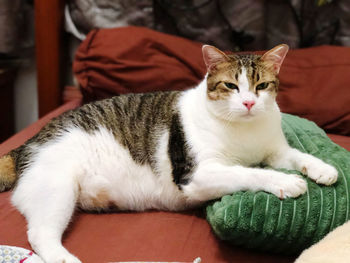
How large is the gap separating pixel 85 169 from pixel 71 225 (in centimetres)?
20

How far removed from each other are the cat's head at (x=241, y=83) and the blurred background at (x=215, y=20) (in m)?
0.88

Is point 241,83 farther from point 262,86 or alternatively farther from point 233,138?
point 233,138

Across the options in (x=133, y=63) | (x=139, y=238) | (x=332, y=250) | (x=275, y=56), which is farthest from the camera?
(x=133, y=63)

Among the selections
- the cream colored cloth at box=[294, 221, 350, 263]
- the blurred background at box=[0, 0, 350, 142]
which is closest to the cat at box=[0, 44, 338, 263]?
the cream colored cloth at box=[294, 221, 350, 263]

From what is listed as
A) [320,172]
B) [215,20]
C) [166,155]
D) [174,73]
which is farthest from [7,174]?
[215,20]

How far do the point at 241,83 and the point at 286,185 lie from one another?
356 mm

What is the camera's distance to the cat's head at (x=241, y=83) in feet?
3.95

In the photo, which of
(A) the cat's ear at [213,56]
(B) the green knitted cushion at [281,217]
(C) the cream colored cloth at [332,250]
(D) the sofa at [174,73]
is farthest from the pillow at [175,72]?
(C) the cream colored cloth at [332,250]

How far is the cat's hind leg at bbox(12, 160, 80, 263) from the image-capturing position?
1.09 metres

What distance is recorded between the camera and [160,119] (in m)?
1.44

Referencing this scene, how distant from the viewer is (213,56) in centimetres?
129

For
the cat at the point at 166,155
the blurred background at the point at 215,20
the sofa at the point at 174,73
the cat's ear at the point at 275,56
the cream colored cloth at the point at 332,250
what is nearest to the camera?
the cream colored cloth at the point at 332,250

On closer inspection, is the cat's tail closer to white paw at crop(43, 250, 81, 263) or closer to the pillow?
white paw at crop(43, 250, 81, 263)

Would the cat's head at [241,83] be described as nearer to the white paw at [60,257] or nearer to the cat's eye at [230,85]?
the cat's eye at [230,85]
